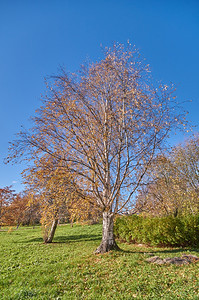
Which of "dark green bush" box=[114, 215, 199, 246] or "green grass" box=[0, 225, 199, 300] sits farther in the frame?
"dark green bush" box=[114, 215, 199, 246]

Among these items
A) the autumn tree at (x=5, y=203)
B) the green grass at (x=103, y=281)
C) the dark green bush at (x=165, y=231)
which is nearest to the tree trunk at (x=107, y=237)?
the green grass at (x=103, y=281)

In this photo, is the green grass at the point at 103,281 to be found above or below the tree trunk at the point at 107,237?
below

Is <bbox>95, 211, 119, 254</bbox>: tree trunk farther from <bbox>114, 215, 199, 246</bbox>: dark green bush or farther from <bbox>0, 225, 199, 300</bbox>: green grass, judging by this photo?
<bbox>114, 215, 199, 246</bbox>: dark green bush

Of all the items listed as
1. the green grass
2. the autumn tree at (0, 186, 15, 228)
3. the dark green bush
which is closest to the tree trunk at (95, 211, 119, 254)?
the green grass

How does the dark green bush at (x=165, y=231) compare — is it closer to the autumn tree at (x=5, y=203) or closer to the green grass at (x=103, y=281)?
the green grass at (x=103, y=281)

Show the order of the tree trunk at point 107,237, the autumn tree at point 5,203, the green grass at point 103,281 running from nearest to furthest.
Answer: the green grass at point 103,281
the tree trunk at point 107,237
the autumn tree at point 5,203

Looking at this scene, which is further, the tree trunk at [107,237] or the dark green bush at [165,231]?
A: the dark green bush at [165,231]

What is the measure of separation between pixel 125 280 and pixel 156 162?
5.41 meters

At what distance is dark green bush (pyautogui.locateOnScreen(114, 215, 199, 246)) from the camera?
10.2m

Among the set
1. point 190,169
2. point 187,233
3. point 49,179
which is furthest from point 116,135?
point 190,169

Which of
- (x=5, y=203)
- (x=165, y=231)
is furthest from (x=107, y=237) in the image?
(x=5, y=203)

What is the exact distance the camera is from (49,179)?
773 centimetres

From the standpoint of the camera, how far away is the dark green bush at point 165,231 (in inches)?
402

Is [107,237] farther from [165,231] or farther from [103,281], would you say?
[165,231]
